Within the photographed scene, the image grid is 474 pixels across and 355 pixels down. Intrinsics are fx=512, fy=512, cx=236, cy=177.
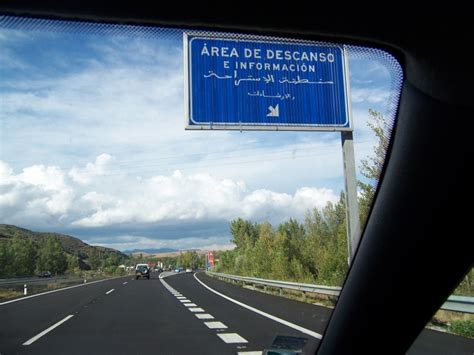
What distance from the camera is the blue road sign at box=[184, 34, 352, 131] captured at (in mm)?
4227

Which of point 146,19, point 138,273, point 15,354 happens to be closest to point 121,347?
point 15,354

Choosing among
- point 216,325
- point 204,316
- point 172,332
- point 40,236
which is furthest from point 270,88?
point 204,316

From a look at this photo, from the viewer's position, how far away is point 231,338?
9.16 metres

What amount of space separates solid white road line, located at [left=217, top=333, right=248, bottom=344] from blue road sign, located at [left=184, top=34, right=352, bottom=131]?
12.6 ft

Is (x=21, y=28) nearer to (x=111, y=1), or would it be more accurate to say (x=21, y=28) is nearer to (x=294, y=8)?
(x=111, y=1)

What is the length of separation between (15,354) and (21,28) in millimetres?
6343

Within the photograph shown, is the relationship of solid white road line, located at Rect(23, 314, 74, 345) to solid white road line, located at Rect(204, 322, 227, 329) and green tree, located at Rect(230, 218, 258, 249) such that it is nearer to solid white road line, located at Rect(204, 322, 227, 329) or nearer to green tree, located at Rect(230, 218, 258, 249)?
solid white road line, located at Rect(204, 322, 227, 329)

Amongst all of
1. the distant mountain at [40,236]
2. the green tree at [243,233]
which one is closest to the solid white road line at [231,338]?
the distant mountain at [40,236]

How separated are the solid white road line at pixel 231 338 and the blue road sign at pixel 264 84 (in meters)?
3.85

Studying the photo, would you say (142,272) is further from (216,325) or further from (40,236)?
(216,325)

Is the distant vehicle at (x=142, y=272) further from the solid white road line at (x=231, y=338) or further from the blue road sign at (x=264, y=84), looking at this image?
the solid white road line at (x=231, y=338)

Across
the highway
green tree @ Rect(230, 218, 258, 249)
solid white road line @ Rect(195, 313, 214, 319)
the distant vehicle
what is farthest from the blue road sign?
the distant vehicle

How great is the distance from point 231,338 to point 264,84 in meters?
4.91

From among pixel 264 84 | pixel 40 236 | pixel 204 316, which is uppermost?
pixel 264 84
